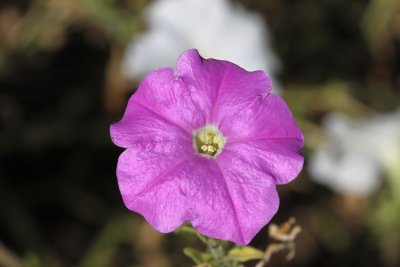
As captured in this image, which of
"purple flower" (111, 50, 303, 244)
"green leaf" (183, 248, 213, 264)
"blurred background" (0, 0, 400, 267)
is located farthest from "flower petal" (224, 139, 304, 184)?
"blurred background" (0, 0, 400, 267)

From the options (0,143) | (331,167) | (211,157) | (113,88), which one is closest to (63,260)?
(0,143)

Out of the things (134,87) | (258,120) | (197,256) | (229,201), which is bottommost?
(134,87)

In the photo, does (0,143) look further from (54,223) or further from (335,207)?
(335,207)

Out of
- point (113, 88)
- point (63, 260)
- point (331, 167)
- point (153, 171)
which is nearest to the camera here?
point (153, 171)

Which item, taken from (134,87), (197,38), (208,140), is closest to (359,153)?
(197,38)

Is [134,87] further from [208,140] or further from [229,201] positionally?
[229,201]

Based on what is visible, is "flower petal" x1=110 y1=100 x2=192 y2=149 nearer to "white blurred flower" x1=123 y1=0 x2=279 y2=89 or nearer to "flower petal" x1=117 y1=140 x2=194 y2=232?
"flower petal" x1=117 y1=140 x2=194 y2=232
